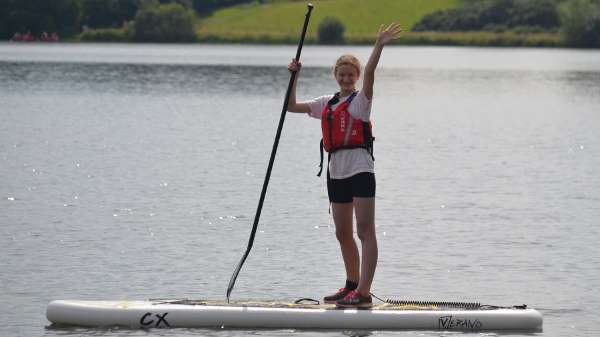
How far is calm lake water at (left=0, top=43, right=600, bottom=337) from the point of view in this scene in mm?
16031

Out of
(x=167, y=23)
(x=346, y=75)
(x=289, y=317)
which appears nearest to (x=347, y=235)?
(x=289, y=317)

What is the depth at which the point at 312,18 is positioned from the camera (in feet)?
545

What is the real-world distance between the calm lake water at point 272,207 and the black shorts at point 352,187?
4.28 feet

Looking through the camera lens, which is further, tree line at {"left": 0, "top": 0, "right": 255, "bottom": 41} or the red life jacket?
tree line at {"left": 0, "top": 0, "right": 255, "bottom": 41}

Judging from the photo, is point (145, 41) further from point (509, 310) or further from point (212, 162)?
point (509, 310)

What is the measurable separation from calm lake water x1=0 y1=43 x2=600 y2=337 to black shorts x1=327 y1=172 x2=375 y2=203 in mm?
1304

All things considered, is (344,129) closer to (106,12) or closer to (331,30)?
(331,30)

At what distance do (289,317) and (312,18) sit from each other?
504 feet

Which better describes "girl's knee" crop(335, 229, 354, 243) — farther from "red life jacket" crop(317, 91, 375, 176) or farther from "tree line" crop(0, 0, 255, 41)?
"tree line" crop(0, 0, 255, 41)

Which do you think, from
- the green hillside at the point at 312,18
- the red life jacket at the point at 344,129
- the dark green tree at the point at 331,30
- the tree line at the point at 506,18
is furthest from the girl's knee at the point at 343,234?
the dark green tree at the point at 331,30

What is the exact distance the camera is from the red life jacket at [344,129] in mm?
13430

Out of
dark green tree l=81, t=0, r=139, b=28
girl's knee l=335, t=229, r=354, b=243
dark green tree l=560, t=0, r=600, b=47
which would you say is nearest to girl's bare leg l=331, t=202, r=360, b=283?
girl's knee l=335, t=229, r=354, b=243

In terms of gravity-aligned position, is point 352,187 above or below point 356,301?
above

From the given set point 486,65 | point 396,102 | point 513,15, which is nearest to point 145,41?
point 513,15
